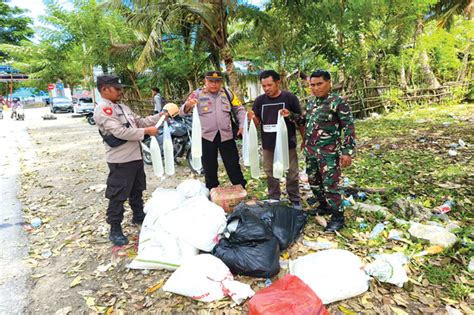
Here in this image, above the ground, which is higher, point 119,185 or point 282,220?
point 119,185

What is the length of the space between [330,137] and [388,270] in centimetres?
125

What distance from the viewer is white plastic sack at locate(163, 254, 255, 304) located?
7.21ft

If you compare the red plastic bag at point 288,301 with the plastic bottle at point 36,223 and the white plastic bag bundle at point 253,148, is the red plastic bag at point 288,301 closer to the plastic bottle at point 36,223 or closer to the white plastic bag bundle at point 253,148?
the white plastic bag bundle at point 253,148

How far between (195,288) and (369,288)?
129cm

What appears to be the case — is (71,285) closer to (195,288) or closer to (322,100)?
(195,288)

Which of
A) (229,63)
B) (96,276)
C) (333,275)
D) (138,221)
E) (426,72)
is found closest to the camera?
(333,275)

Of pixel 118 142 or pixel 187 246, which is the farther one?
pixel 118 142

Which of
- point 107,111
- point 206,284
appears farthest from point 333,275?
point 107,111

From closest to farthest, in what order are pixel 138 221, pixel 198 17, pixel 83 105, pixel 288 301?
pixel 288 301 → pixel 138 221 → pixel 198 17 → pixel 83 105

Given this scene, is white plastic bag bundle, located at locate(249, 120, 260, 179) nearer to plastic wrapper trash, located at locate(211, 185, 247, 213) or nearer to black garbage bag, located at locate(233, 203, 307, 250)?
plastic wrapper trash, located at locate(211, 185, 247, 213)

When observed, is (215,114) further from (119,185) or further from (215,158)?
(119,185)

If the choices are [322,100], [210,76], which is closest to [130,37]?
[210,76]

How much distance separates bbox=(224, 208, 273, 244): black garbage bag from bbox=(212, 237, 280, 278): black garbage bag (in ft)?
0.14

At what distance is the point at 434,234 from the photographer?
2.75 metres
